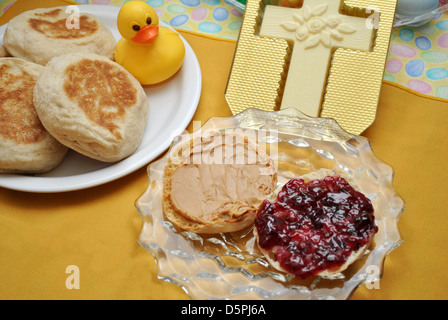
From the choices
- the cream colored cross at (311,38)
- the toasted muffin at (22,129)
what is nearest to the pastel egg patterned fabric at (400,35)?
the cream colored cross at (311,38)

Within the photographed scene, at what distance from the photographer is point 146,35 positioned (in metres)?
1.91

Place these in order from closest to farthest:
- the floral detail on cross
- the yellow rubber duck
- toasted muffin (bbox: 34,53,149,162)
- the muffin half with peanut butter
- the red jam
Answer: the red jam
the muffin half with peanut butter
toasted muffin (bbox: 34,53,149,162)
the yellow rubber duck
the floral detail on cross

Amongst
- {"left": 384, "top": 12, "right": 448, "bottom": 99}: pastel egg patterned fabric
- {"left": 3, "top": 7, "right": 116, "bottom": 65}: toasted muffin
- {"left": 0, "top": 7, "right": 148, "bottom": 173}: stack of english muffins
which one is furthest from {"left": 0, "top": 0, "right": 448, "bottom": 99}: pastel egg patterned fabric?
{"left": 0, "top": 7, "right": 148, "bottom": 173}: stack of english muffins

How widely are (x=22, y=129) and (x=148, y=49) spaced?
0.64 m

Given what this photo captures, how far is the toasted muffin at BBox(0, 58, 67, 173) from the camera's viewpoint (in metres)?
1.75

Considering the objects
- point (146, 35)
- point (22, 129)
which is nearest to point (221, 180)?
point (146, 35)

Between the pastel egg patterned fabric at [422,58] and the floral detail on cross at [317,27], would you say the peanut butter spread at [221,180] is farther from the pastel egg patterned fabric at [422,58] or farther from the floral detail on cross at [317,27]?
the pastel egg patterned fabric at [422,58]

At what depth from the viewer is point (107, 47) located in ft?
6.86

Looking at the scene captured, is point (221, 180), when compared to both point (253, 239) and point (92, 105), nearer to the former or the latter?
point (253, 239)

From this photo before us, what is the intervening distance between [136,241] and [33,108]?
71cm

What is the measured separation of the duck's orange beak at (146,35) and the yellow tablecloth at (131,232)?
1.90 ft

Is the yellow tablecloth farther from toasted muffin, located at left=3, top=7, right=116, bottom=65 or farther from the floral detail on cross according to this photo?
toasted muffin, located at left=3, top=7, right=116, bottom=65

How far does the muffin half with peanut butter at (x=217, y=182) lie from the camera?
1.61m
